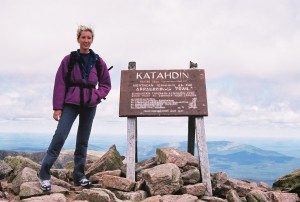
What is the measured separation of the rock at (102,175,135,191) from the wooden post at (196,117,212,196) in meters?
2.37

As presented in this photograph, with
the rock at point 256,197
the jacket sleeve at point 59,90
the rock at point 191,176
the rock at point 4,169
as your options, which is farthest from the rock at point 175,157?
the rock at point 4,169

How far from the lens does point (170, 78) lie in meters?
11.9

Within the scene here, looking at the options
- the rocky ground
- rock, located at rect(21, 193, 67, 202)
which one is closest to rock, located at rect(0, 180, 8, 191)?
the rocky ground

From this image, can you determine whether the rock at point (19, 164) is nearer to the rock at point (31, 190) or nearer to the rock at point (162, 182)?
the rock at point (31, 190)

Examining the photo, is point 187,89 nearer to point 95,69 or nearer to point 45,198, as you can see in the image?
point 95,69

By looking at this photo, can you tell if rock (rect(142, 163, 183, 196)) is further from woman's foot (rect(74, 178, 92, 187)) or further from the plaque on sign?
the plaque on sign

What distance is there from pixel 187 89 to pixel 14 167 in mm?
6371

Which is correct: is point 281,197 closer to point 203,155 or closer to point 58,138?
point 203,155

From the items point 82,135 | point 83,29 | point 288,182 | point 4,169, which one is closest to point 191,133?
point 288,182

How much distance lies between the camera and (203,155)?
36.5 ft

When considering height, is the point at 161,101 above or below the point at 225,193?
above

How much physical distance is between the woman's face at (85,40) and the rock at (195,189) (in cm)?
487

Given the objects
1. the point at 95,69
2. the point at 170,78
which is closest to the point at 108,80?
the point at 95,69

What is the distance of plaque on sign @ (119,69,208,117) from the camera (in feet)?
37.3
